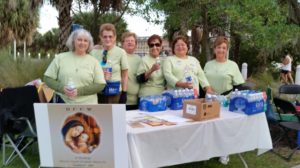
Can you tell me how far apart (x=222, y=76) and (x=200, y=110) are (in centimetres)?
129

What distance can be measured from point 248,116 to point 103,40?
1.73 m

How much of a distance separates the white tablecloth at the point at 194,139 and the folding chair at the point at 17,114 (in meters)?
1.40

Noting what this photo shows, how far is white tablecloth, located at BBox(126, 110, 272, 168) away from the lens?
128 inches

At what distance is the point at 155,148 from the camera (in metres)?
3.35

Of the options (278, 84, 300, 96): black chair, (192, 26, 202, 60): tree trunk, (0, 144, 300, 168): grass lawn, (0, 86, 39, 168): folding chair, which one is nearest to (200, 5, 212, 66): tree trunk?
(192, 26, 202, 60): tree trunk

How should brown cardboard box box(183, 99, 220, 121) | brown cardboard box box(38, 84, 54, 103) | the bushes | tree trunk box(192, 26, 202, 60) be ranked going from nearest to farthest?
brown cardboard box box(183, 99, 220, 121) < brown cardboard box box(38, 84, 54, 103) < the bushes < tree trunk box(192, 26, 202, 60)

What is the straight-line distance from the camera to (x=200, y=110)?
3.70 meters

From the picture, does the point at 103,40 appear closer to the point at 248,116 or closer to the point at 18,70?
the point at 248,116

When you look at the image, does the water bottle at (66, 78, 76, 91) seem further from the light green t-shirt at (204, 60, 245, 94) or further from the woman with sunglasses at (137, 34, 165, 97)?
the light green t-shirt at (204, 60, 245, 94)

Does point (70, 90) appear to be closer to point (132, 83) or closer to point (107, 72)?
point (107, 72)

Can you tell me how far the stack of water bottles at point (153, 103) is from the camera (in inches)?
163

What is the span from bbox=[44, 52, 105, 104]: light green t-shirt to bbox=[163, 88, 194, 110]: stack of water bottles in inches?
33.6

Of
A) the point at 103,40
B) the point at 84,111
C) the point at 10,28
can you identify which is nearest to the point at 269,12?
the point at 103,40

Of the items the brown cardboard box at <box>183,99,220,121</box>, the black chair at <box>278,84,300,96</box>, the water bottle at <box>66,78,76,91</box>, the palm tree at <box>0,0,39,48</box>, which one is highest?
the palm tree at <box>0,0,39,48</box>
